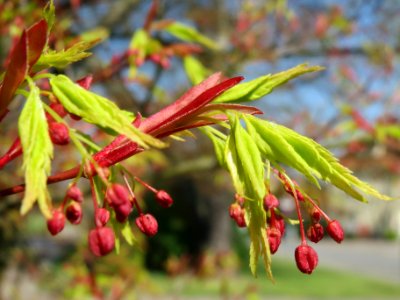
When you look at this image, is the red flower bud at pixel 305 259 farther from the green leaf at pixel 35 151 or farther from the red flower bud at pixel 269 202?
the green leaf at pixel 35 151

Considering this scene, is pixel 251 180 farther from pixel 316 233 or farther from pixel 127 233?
pixel 127 233

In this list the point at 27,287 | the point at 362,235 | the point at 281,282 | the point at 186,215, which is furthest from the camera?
the point at 362,235

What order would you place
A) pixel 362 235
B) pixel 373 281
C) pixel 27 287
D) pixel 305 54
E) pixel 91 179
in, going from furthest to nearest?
pixel 362 235 → pixel 373 281 → pixel 27 287 → pixel 305 54 → pixel 91 179

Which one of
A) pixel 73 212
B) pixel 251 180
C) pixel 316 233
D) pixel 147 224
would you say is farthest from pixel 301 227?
pixel 73 212

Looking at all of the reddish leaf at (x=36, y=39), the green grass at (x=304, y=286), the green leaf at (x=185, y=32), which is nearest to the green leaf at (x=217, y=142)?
the reddish leaf at (x=36, y=39)

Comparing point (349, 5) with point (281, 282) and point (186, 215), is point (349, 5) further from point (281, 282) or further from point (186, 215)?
point (186, 215)

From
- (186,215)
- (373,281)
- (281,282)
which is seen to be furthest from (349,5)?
(186,215)
